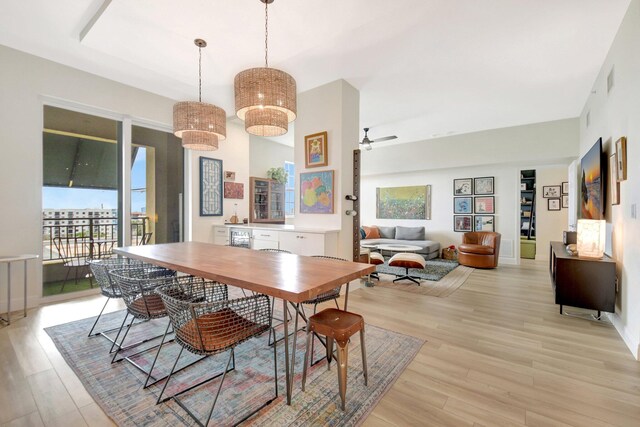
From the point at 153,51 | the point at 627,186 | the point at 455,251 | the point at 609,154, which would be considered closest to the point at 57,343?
the point at 153,51

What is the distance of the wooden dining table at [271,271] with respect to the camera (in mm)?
1615

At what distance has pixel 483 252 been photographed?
19.4 feet

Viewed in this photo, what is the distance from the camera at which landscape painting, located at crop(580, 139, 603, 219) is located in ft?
11.1

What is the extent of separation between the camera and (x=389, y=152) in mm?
8008

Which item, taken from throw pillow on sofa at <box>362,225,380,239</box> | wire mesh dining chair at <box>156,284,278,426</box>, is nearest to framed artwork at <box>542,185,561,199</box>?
throw pillow on sofa at <box>362,225,380,239</box>

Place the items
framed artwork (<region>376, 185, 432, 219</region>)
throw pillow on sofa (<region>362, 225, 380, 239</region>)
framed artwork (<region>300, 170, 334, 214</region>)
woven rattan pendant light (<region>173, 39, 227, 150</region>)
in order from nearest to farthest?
woven rattan pendant light (<region>173, 39, 227, 150</region>) < framed artwork (<region>300, 170, 334, 214</region>) < framed artwork (<region>376, 185, 432, 219</region>) < throw pillow on sofa (<region>362, 225, 380, 239</region>)

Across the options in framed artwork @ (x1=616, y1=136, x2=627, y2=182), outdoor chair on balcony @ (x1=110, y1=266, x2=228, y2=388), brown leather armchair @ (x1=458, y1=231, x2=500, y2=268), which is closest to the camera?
outdoor chair on balcony @ (x1=110, y1=266, x2=228, y2=388)

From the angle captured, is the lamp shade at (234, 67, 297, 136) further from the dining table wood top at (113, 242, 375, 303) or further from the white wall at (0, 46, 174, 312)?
the white wall at (0, 46, 174, 312)

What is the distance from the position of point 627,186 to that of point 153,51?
17.3ft

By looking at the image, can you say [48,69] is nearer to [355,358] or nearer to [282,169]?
[282,169]

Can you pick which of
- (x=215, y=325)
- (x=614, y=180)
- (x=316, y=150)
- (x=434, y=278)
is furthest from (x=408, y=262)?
(x=215, y=325)

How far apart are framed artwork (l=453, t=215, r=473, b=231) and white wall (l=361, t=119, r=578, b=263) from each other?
138 millimetres

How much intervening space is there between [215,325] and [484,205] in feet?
23.1

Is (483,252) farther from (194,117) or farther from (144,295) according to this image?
(144,295)
